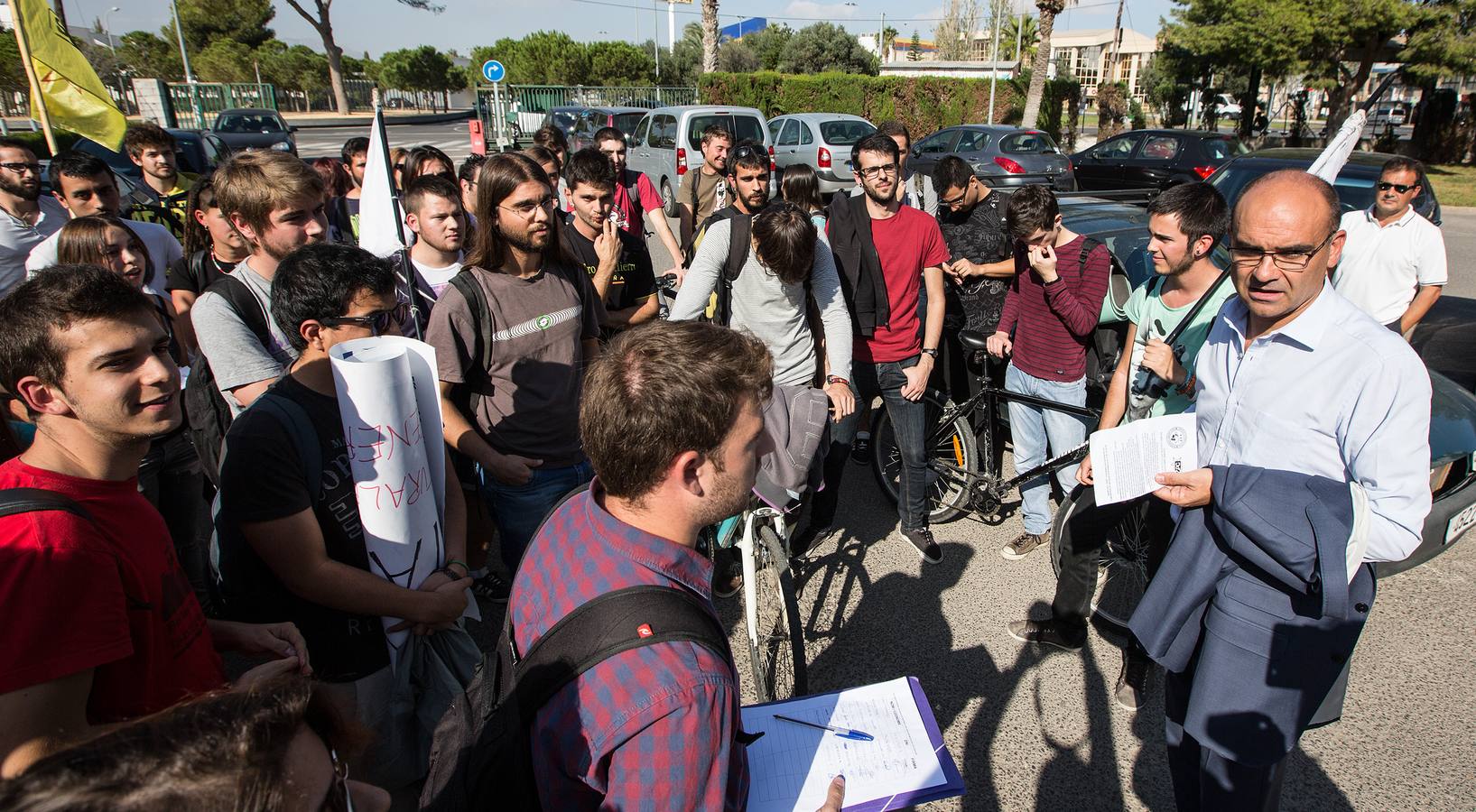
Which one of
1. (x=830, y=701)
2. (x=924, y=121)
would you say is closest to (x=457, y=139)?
(x=924, y=121)

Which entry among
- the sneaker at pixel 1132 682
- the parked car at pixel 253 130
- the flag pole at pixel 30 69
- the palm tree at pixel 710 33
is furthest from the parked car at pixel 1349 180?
the palm tree at pixel 710 33

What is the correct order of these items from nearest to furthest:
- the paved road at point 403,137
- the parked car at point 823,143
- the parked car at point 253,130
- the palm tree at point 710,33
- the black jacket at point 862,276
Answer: the black jacket at point 862,276, the parked car at point 823,143, the parked car at point 253,130, the paved road at point 403,137, the palm tree at point 710,33

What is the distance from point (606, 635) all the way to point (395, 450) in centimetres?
91

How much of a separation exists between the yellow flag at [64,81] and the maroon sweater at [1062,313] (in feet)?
18.4

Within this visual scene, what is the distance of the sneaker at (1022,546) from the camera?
4.15 metres

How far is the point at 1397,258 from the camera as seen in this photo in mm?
4781

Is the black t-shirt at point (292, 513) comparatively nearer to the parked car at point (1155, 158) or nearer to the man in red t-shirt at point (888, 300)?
Answer: the man in red t-shirt at point (888, 300)

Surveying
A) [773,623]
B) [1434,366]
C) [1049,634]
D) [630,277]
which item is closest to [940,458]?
[1049,634]

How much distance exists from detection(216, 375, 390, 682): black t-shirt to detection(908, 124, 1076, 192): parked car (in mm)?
13668

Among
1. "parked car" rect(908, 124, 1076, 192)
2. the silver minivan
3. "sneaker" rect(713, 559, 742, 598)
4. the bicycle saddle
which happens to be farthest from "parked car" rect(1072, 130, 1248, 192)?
"sneaker" rect(713, 559, 742, 598)

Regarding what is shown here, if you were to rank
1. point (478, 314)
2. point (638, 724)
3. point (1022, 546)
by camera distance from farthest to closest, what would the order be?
point (1022, 546) < point (478, 314) < point (638, 724)

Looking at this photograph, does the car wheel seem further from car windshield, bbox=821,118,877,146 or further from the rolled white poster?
the rolled white poster

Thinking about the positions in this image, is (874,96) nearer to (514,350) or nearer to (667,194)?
(667,194)

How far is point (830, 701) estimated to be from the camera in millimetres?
1740
